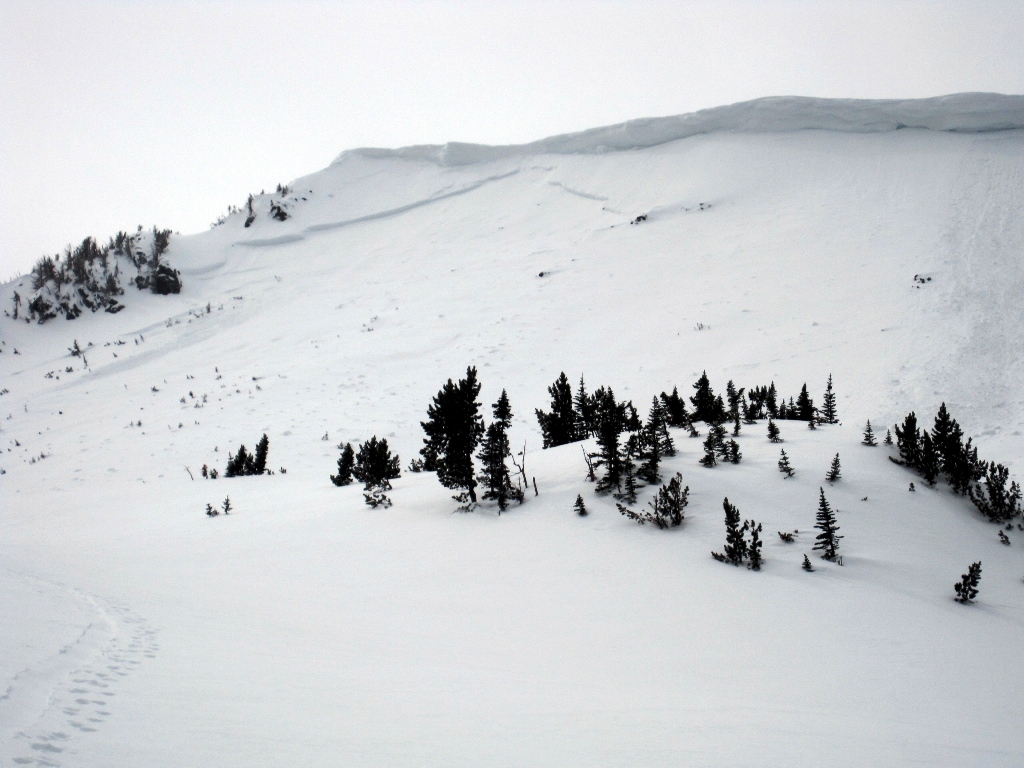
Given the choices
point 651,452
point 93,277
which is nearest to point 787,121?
point 651,452

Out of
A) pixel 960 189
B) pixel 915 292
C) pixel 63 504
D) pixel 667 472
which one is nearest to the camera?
pixel 667 472

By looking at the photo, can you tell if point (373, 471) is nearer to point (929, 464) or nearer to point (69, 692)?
point (69, 692)

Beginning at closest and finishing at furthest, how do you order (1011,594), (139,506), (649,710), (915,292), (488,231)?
1. (649,710)
2. (1011,594)
3. (139,506)
4. (915,292)
5. (488,231)

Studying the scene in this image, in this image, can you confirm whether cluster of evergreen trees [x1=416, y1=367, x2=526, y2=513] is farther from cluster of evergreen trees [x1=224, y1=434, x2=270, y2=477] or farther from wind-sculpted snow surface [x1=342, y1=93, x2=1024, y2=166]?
wind-sculpted snow surface [x1=342, y1=93, x2=1024, y2=166]

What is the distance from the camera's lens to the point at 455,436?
10.1m

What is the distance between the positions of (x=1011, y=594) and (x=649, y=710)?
610 centimetres

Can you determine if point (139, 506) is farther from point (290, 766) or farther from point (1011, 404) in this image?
point (1011, 404)

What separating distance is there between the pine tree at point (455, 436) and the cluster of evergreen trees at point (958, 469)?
804cm

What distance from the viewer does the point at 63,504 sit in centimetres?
1511

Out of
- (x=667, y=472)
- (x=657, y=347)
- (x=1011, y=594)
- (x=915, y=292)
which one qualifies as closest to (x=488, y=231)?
(x=657, y=347)

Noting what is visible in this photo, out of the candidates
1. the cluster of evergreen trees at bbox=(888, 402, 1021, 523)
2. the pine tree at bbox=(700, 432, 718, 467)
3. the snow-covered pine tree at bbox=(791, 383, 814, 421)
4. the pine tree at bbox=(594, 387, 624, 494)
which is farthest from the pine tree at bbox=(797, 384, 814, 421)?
the pine tree at bbox=(594, 387, 624, 494)

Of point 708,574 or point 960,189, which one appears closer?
point 708,574

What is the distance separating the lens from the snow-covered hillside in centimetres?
342

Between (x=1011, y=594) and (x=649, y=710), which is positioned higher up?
(x=649, y=710)
